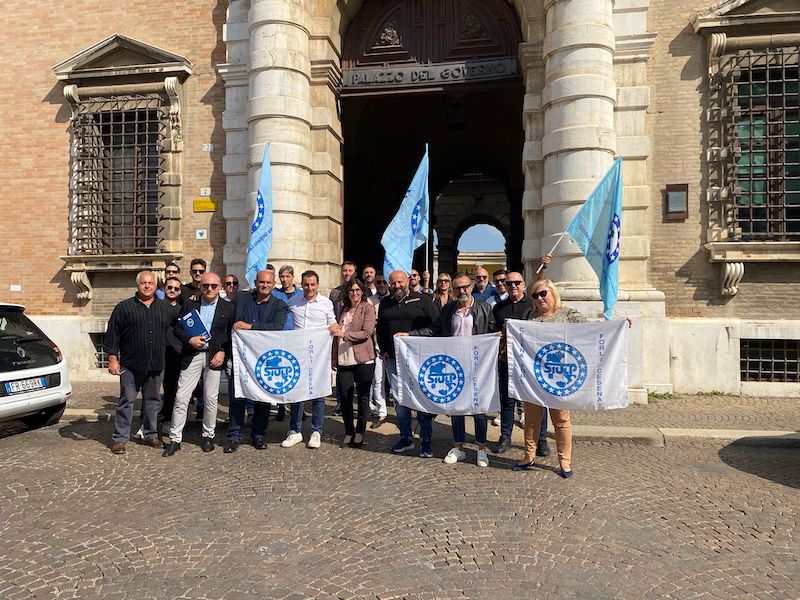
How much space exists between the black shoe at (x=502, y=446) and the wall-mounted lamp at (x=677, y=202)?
525 centimetres

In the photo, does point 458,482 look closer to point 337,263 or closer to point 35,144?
point 337,263

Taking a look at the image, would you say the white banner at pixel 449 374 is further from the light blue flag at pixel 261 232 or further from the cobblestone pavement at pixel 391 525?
the light blue flag at pixel 261 232

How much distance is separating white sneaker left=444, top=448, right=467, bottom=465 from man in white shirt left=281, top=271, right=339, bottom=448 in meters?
1.45

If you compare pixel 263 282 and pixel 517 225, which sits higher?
pixel 517 225

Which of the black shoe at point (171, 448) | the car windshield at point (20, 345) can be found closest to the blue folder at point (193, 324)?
the black shoe at point (171, 448)

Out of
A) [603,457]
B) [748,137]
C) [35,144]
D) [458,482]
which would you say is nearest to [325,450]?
[458,482]

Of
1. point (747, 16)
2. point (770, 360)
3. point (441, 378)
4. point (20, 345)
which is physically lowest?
point (770, 360)

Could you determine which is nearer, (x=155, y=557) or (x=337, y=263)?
(x=155, y=557)

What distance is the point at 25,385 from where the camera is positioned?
20.4 ft

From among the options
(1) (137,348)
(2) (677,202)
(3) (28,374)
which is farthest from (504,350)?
(3) (28,374)

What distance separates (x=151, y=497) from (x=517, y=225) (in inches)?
533

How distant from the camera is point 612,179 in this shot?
6.27m

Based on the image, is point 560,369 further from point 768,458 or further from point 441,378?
point 768,458

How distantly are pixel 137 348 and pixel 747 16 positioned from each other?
995 centimetres
